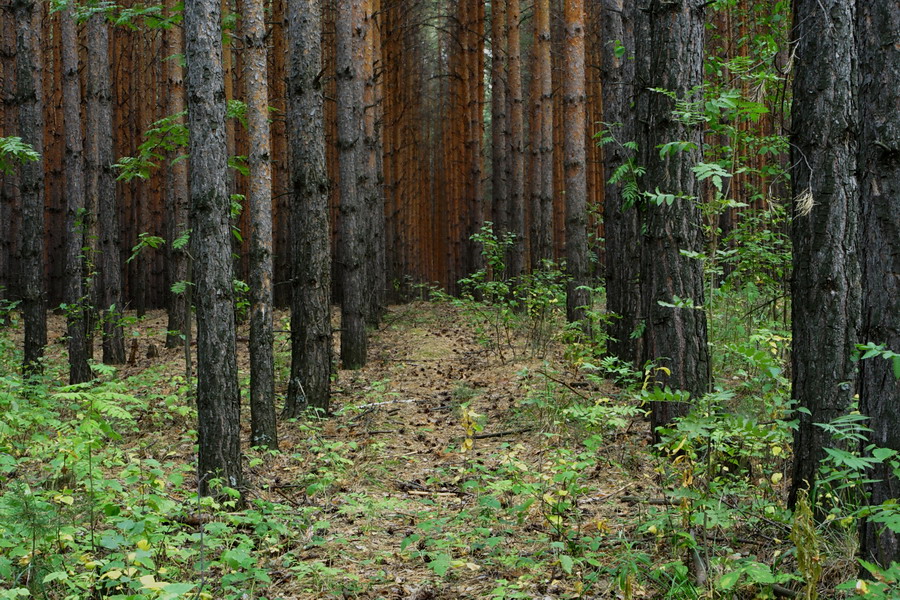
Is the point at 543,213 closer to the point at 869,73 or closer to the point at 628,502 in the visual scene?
the point at 628,502

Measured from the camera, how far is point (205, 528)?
15.2 ft

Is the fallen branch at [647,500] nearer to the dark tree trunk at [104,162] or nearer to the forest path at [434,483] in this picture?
the forest path at [434,483]

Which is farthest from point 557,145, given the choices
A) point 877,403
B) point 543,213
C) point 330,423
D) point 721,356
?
point 877,403

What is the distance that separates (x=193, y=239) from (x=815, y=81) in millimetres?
4358

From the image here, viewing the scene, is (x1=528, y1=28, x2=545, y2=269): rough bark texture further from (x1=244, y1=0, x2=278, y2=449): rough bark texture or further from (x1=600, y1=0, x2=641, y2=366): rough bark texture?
(x1=244, y1=0, x2=278, y2=449): rough bark texture

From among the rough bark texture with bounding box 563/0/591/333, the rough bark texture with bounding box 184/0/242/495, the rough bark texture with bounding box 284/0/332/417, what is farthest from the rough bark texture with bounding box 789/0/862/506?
the rough bark texture with bounding box 563/0/591/333

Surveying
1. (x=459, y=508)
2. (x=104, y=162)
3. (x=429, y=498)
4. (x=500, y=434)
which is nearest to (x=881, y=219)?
(x=459, y=508)

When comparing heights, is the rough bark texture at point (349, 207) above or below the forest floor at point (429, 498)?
above

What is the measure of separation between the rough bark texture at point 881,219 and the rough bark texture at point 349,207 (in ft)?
26.0

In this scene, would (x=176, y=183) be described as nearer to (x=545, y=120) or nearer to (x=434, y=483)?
(x=545, y=120)

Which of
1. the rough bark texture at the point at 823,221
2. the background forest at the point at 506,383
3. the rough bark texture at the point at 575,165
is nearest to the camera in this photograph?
the background forest at the point at 506,383

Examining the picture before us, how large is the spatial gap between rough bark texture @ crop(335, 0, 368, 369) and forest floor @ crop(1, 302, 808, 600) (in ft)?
3.42

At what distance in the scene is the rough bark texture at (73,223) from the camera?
10.1m

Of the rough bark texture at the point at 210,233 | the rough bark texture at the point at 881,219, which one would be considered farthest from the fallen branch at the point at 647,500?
the rough bark texture at the point at 210,233
